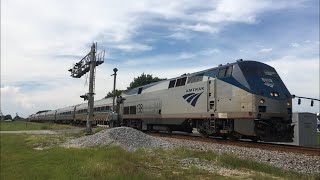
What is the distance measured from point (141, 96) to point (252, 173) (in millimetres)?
24066

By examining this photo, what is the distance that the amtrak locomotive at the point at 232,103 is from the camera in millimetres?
20000

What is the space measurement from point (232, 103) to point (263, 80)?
2.00 meters

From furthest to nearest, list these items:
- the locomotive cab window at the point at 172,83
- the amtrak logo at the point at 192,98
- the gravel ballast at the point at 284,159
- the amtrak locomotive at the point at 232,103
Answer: the locomotive cab window at the point at 172,83, the amtrak logo at the point at 192,98, the amtrak locomotive at the point at 232,103, the gravel ballast at the point at 284,159

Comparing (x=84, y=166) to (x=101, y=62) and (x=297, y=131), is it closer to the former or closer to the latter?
(x=297, y=131)

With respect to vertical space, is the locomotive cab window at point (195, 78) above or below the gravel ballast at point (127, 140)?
above

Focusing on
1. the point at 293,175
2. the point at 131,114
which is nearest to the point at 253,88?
the point at 293,175

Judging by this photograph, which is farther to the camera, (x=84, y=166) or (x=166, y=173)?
(x=84, y=166)

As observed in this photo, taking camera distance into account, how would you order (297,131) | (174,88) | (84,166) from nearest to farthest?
(84,166), (297,131), (174,88)

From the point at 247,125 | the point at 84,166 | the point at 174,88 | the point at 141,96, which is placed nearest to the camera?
the point at 84,166

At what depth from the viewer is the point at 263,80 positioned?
2097 centimetres

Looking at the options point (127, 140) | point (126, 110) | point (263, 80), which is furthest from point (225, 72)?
point (126, 110)

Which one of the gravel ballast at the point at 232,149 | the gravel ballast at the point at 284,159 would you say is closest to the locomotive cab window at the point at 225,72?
the gravel ballast at the point at 232,149

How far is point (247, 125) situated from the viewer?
66.4 ft

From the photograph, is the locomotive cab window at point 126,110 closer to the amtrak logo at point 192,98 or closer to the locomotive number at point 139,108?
the locomotive number at point 139,108
